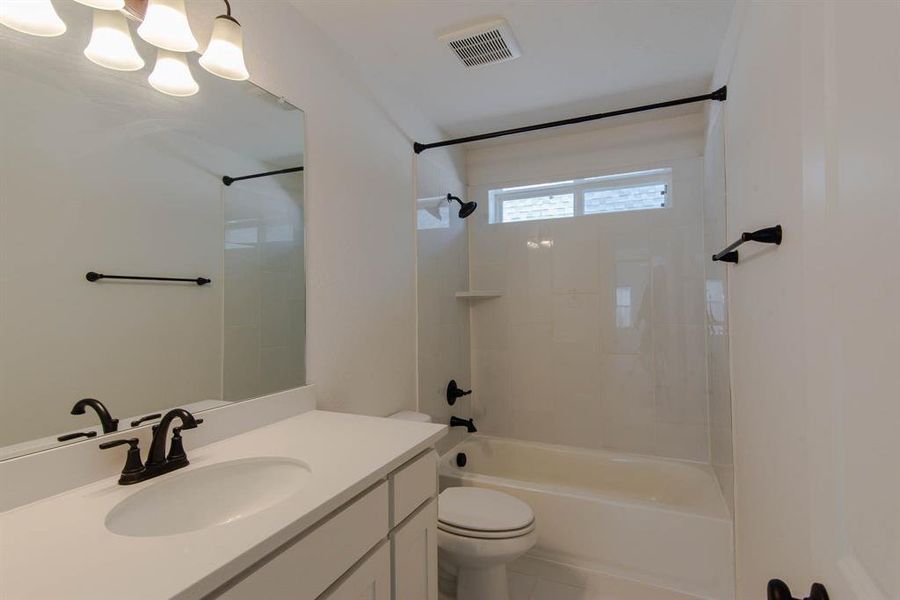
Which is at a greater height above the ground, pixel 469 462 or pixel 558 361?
pixel 558 361

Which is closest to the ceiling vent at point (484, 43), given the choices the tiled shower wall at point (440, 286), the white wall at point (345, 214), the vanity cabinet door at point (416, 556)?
the white wall at point (345, 214)

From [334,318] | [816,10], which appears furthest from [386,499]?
[816,10]

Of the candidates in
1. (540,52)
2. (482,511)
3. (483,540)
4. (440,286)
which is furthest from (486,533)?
(540,52)

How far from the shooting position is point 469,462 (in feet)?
8.25

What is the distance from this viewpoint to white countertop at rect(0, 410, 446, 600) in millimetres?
530

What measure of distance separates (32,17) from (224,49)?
0.38 meters

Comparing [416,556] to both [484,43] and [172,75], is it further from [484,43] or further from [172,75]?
[484,43]

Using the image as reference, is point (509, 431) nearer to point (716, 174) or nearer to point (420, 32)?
point (716, 174)

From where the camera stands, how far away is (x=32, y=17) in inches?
32.2

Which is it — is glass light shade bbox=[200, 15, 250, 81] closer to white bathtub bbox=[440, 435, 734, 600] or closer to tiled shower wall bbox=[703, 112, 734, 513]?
tiled shower wall bbox=[703, 112, 734, 513]

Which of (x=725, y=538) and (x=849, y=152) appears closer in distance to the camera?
(x=849, y=152)

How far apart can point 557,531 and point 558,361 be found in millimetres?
1049

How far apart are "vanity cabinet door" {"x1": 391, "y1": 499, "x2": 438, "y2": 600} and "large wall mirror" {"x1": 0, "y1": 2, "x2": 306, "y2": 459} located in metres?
0.65

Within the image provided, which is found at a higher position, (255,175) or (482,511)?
(255,175)
